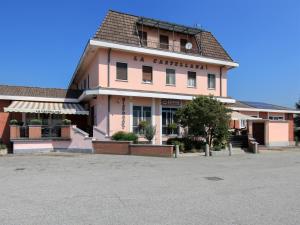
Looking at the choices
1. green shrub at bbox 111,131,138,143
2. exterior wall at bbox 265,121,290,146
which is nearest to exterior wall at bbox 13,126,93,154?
green shrub at bbox 111,131,138,143

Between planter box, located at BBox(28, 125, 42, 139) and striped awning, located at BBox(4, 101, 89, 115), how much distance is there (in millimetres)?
1377

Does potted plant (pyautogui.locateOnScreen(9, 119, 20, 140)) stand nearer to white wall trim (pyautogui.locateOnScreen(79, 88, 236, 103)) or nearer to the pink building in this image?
the pink building

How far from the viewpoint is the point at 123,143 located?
20578 millimetres

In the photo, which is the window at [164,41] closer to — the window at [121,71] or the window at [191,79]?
the window at [191,79]

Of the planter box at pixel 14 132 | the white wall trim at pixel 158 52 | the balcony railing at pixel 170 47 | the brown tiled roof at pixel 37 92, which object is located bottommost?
the planter box at pixel 14 132

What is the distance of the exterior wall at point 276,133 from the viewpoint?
30391 mm

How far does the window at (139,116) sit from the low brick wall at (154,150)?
15.2 ft

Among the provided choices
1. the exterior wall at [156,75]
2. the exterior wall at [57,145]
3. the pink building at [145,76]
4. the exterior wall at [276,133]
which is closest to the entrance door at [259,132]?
the pink building at [145,76]

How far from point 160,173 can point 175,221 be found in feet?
21.8

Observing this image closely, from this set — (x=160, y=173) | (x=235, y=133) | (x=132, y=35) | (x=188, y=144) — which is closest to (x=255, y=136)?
(x=235, y=133)

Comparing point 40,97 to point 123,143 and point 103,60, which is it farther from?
point 123,143

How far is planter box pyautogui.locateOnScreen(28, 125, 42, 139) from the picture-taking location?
2168 cm

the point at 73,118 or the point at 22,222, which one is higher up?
the point at 73,118

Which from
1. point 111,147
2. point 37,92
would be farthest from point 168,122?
point 37,92
